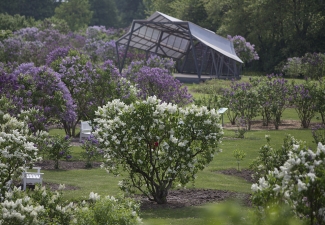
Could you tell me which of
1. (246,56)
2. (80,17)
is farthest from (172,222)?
(80,17)

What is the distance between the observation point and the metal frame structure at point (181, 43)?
38.3 meters

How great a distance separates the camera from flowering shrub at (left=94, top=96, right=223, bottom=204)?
11508mm

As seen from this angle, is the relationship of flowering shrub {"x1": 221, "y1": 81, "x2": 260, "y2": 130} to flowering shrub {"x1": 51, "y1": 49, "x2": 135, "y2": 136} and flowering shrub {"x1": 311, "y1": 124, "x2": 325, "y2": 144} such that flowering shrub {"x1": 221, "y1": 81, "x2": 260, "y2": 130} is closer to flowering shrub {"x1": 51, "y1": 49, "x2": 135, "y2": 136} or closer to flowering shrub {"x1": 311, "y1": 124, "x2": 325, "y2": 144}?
flowering shrub {"x1": 51, "y1": 49, "x2": 135, "y2": 136}

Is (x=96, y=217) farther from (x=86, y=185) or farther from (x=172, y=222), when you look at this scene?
(x=86, y=185)

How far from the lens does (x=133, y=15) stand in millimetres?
104812

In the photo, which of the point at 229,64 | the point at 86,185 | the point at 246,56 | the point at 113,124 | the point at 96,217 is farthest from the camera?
the point at 246,56

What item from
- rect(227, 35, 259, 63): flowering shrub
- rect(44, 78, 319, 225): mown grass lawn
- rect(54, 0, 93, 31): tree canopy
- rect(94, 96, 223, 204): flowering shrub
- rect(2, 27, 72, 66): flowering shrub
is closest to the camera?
rect(44, 78, 319, 225): mown grass lawn

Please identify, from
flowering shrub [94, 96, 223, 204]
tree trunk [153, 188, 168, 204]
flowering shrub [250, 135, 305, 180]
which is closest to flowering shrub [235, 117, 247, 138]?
flowering shrub [250, 135, 305, 180]

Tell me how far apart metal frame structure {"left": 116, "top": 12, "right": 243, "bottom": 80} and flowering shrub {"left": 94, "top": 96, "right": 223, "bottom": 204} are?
25512 mm

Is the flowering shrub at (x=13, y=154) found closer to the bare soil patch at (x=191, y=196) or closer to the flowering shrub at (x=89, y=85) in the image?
the bare soil patch at (x=191, y=196)

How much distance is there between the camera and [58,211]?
318 inches

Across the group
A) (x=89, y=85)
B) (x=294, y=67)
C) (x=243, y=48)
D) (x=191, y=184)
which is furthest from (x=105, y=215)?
(x=243, y=48)

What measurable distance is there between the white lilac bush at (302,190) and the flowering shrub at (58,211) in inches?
60.6

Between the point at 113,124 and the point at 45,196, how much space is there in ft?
11.0
